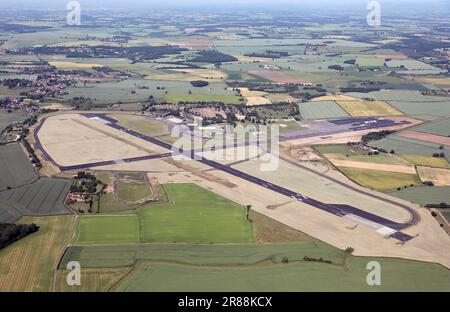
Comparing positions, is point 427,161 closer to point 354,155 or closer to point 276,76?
point 354,155

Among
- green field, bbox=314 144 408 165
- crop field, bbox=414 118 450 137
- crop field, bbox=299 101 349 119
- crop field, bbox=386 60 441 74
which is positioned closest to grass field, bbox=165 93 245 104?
crop field, bbox=299 101 349 119

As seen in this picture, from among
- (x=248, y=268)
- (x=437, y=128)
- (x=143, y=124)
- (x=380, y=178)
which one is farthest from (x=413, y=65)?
(x=248, y=268)

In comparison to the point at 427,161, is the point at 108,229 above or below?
below

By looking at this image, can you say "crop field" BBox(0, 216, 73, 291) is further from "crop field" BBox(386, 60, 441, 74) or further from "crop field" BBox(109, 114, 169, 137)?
"crop field" BBox(386, 60, 441, 74)

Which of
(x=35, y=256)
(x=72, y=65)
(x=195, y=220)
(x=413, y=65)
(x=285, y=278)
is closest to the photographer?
(x=285, y=278)

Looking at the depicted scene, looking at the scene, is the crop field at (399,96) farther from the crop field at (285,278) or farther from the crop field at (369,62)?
the crop field at (285,278)

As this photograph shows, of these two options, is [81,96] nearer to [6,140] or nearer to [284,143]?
[6,140]
